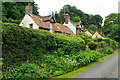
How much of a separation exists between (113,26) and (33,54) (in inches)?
1633

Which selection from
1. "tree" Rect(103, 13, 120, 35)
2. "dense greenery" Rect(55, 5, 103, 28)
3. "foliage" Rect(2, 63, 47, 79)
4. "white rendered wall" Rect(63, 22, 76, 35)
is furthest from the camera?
"dense greenery" Rect(55, 5, 103, 28)

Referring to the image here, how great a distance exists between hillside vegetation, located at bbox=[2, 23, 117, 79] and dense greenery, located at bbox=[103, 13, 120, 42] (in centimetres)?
3492

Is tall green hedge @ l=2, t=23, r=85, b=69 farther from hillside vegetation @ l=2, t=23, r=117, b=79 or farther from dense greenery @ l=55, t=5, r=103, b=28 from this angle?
dense greenery @ l=55, t=5, r=103, b=28

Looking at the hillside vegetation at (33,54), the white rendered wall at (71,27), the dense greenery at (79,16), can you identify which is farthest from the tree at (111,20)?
the hillside vegetation at (33,54)

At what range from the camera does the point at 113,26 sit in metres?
42.1

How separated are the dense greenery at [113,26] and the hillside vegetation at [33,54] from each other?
34922 millimetres

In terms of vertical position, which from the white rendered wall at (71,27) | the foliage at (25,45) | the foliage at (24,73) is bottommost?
the foliage at (24,73)

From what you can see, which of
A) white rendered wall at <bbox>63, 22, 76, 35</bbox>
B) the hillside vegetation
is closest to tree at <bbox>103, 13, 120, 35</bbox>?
white rendered wall at <bbox>63, 22, 76, 35</bbox>

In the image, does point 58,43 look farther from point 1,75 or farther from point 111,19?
point 111,19

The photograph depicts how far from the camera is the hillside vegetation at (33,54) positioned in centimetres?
638

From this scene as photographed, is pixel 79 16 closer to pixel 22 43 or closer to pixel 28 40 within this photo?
pixel 28 40

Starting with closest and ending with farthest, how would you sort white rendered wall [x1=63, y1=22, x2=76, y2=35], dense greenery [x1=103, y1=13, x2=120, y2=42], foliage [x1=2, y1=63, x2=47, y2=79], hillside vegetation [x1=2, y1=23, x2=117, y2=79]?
1. foliage [x1=2, y1=63, x2=47, y2=79]
2. hillside vegetation [x1=2, y1=23, x2=117, y2=79]
3. white rendered wall [x1=63, y1=22, x2=76, y2=35]
4. dense greenery [x1=103, y1=13, x2=120, y2=42]

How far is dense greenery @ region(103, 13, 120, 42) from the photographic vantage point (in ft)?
134

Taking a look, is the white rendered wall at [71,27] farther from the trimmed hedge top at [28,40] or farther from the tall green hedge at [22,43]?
the tall green hedge at [22,43]
